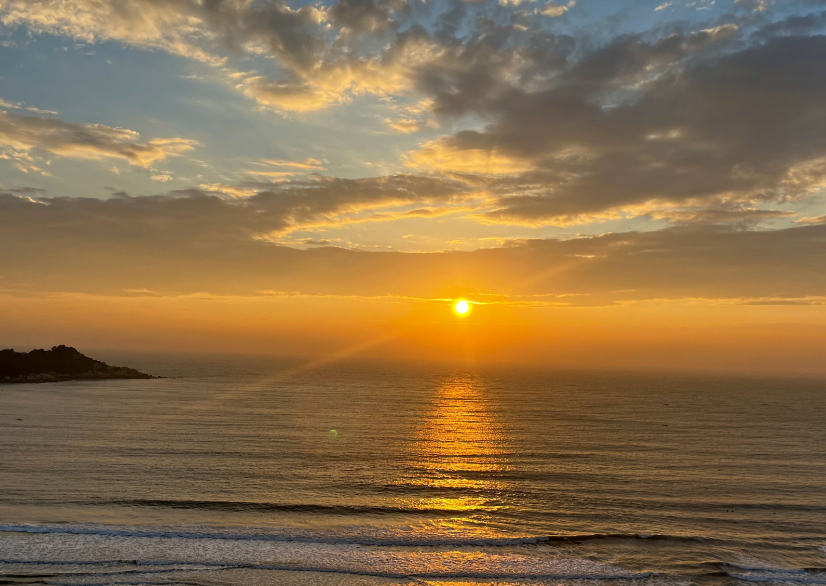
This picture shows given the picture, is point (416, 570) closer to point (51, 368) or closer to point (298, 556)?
point (298, 556)

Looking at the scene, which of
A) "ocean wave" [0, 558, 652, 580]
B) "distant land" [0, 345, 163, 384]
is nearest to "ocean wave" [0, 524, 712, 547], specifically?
"ocean wave" [0, 558, 652, 580]

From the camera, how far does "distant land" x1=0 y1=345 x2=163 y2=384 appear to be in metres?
130

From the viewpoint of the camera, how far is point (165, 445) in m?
53.3

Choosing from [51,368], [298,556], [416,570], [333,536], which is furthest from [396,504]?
[51,368]

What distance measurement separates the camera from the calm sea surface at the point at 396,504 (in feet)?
82.8

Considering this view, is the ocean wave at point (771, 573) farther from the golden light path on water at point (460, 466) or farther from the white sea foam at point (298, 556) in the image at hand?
the golden light path on water at point (460, 466)

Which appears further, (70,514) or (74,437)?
(74,437)

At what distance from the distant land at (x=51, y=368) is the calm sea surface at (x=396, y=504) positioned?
72809 millimetres

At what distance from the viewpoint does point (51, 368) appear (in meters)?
145

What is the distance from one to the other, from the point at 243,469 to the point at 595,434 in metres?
44.8

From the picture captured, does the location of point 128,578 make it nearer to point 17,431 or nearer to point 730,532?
point 730,532

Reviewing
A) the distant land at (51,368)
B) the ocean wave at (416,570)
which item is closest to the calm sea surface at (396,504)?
the ocean wave at (416,570)

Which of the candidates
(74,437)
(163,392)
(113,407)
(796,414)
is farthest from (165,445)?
(796,414)

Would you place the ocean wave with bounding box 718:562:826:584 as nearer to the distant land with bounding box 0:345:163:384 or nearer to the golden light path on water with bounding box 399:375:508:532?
the golden light path on water with bounding box 399:375:508:532
